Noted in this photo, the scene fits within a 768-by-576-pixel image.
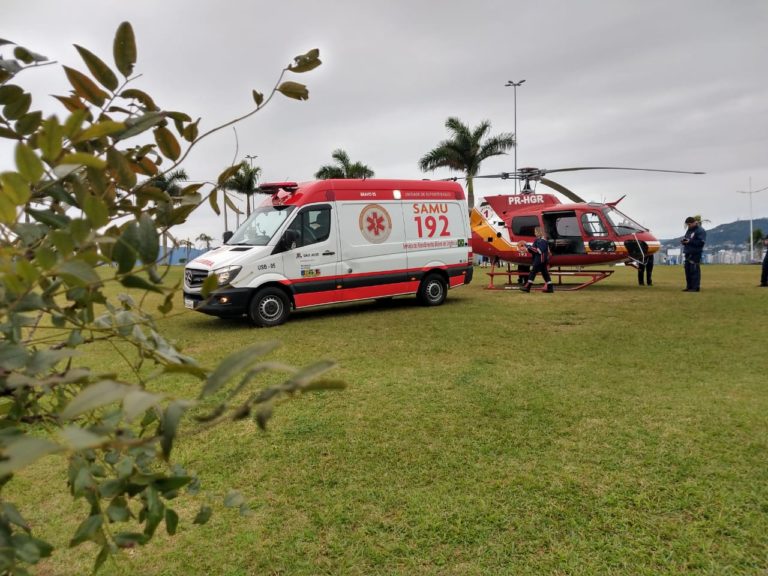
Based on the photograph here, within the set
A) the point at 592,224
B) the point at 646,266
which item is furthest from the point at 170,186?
the point at 646,266

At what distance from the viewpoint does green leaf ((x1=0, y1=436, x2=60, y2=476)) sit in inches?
17.6

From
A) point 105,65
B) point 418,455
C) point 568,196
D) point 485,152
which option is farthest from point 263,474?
point 485,152

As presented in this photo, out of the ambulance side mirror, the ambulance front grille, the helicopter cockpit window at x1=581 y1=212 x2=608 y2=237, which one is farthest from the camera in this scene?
the helicopter cockpit window at x1=581 y1=212 x2=608 y2=237

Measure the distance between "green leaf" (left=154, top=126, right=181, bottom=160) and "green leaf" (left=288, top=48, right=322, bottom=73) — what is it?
28 centimetres

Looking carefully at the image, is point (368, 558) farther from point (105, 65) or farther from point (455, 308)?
point (455, 308)

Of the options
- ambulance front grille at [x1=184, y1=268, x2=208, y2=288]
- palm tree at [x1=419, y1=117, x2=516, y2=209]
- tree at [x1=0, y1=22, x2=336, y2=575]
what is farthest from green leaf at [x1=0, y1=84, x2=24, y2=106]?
palm tree at [x1=419, y1=117, x2=516, y2=209]

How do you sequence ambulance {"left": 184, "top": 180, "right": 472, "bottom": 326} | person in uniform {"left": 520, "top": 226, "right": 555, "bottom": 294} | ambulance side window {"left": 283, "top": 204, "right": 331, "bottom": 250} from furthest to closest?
1. person in uniform {"left": 520, "top": 226, "right": 555, "bottom": 294}
2. ambulance side window {"left": 283, "top": 204, "right": 331, "bottom": 250}
3. ambulance {"left": 184, "top": 180, "right": 472, "bottom": 326}

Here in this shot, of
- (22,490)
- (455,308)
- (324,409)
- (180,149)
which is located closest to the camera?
(180,149)

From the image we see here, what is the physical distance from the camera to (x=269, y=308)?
28.3 feet

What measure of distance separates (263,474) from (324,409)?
1118 millimetres

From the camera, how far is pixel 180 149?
112 cm

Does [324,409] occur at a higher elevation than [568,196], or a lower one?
lower

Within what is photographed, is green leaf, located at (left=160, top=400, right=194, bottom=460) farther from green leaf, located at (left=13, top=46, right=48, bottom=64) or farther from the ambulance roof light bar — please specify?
the ambulance roof light bar

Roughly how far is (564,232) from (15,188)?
1425 cm
